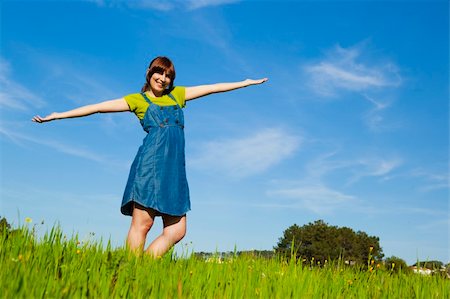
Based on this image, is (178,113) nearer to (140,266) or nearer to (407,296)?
(140,266)

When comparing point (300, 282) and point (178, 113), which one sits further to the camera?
point (178, 113)

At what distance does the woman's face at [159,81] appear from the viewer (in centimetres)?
600

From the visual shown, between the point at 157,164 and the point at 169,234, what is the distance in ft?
2.57

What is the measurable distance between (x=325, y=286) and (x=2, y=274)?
3184 millimetres

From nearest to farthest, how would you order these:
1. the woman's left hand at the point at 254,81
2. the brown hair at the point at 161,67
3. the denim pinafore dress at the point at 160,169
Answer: the denim pinafore dress at the point at 160,169 → the brown hair at the point at 161,67 → the woman's left hand at the point at 254,81

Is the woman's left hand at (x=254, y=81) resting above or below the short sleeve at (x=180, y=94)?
above

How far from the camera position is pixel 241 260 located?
588cm

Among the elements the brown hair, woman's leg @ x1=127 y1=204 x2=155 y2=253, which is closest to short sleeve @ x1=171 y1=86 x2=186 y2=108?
the brown hair

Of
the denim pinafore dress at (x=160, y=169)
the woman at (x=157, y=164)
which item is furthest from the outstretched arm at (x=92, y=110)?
the denim pinafore dress at (x=160, y=169)

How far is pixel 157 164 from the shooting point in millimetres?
5590

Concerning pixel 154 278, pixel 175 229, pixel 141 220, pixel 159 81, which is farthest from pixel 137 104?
pixel 154 278

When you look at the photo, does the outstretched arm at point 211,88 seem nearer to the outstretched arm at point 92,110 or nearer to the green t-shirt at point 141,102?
the green t-shirt at point 141,102

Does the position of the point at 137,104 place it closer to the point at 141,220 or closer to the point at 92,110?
the point at 92,110

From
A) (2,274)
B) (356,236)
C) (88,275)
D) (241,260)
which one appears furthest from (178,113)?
(356,236)
